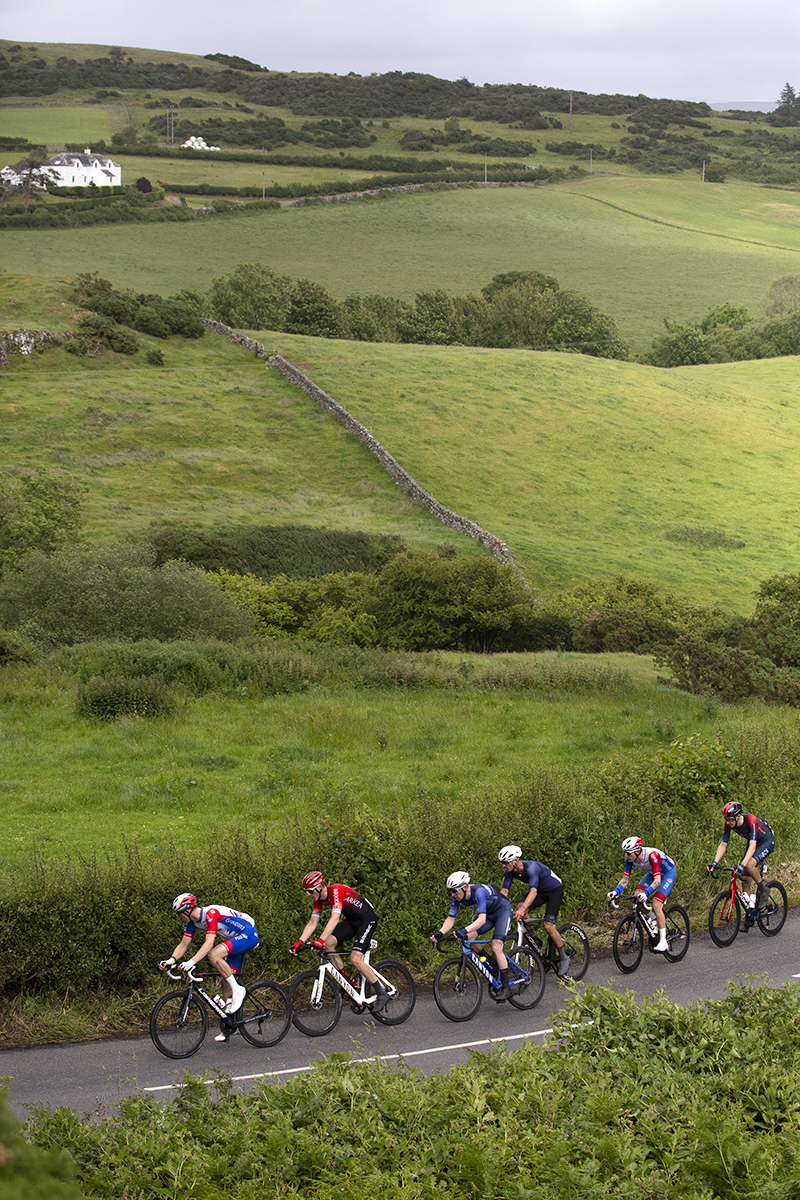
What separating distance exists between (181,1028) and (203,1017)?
29cm

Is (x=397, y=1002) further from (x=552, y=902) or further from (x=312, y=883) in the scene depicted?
(x=552, y=902)

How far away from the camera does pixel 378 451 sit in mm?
65750

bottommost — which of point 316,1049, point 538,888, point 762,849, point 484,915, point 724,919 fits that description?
point 724,919

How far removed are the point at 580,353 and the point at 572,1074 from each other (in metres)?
94.3

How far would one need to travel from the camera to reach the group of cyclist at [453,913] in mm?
12578

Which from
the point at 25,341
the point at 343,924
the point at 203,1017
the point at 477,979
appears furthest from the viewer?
the point at 25,341

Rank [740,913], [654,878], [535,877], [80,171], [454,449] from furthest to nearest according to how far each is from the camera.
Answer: [80,171]
[454,449]
[740,913]
[654,878]
[535,877]

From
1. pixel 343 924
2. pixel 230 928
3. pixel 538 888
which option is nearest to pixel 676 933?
pixel 538 888

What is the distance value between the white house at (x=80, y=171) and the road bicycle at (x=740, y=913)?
14788 centimetres

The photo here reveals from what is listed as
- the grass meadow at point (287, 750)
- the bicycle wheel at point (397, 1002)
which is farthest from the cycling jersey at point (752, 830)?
the bicycle wheel at point (397, 1002)

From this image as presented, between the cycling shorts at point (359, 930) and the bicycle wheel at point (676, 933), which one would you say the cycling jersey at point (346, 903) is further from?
the bicycle wheel at point (676, 933)

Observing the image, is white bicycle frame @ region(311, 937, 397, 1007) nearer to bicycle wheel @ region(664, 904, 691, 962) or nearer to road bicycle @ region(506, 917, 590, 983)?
road bicycle @ region(506, 917, 590, 983)

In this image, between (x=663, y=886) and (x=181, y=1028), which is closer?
(x=181, y=1028)

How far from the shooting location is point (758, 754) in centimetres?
2123
